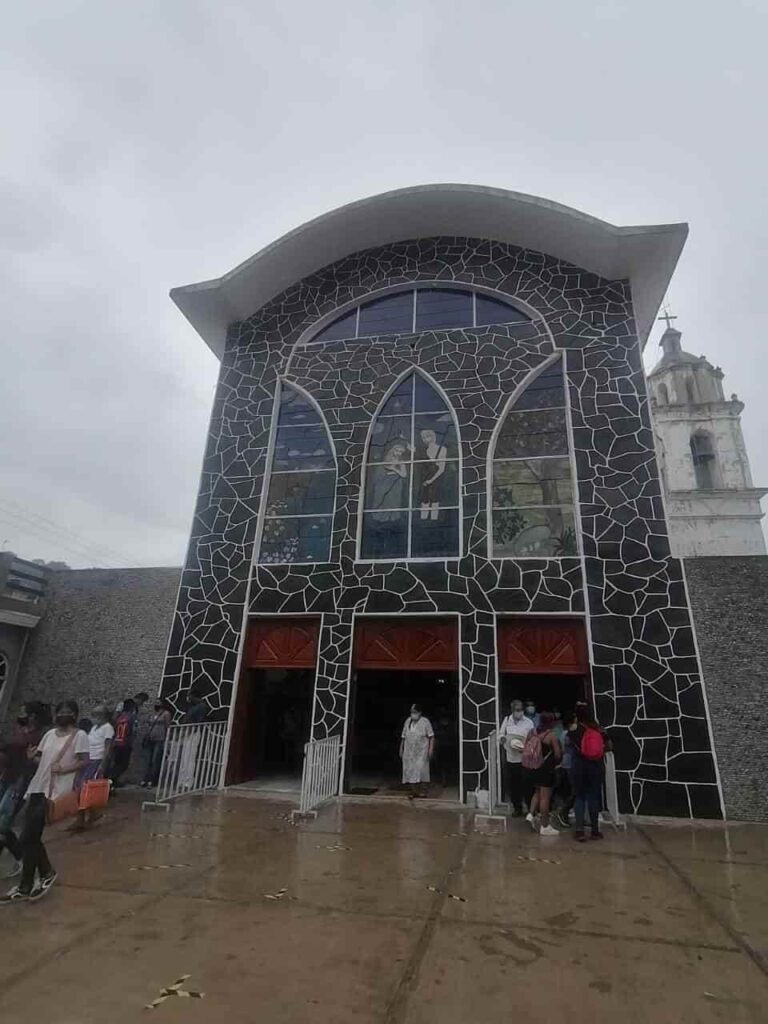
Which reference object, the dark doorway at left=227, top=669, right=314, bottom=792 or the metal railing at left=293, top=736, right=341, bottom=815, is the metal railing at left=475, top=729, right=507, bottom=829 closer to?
the metal railing at left=293, top=736, right=341, bottom=815

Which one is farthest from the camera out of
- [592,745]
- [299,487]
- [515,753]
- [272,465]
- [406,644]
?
[272,465]

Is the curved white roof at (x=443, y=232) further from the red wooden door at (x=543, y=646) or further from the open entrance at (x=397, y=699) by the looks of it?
the open entrance at (x=397, y=699)

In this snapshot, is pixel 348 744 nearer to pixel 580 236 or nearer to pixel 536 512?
pixel 536 512

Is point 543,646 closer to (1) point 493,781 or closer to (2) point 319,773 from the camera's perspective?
(1) point 493,781

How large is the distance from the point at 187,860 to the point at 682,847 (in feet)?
16.2

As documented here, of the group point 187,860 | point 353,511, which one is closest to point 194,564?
point 353,511

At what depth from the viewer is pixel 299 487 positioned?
424 inches

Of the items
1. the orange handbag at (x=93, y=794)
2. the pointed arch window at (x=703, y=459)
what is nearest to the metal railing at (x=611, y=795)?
the orange handbag at (x=93, y=794)

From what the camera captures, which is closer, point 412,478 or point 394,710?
point 412,478

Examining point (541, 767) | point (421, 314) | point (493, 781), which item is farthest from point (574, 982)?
point (421, 314)

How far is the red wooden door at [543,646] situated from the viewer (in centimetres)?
874

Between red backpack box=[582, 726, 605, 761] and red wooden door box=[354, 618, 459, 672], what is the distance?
294 cm

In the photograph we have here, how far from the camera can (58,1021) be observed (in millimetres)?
2582

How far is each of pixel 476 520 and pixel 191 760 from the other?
18.4ft
